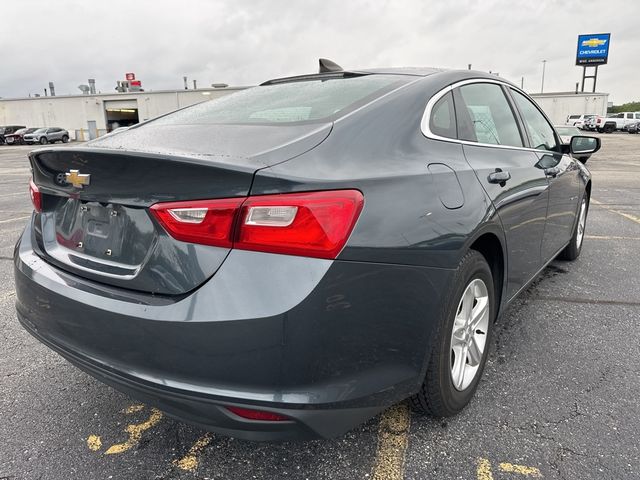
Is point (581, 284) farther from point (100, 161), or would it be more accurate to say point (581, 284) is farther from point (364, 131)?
point (100, 161)

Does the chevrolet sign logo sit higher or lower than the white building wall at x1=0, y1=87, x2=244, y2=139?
higher

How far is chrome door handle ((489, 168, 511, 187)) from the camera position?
233cm

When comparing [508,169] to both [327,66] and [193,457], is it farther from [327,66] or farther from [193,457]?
[193,457]

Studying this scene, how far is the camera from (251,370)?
1.52 meters

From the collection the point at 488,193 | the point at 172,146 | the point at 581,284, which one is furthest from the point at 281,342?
the point at 581,284

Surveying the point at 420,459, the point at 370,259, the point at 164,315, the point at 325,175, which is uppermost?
the point at 325,175

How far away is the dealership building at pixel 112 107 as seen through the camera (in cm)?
4575

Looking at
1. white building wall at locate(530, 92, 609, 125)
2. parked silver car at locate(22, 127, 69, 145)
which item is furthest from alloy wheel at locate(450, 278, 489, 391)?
white building wall at locate(530, 92, 609, 125)

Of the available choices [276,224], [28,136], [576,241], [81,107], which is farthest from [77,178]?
[81,107]

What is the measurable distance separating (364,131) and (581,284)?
10.4ft

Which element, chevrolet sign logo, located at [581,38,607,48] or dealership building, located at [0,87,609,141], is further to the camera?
chevrolet sign logo, located at [581,38,607,48]

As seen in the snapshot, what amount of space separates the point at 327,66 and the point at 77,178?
1.74 meters

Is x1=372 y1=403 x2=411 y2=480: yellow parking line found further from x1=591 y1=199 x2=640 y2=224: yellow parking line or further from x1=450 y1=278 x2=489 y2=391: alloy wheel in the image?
x1=591 y1=199 x2=640 y2=224: yellow parking line

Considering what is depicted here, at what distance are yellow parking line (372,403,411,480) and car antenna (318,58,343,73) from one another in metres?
1.95
